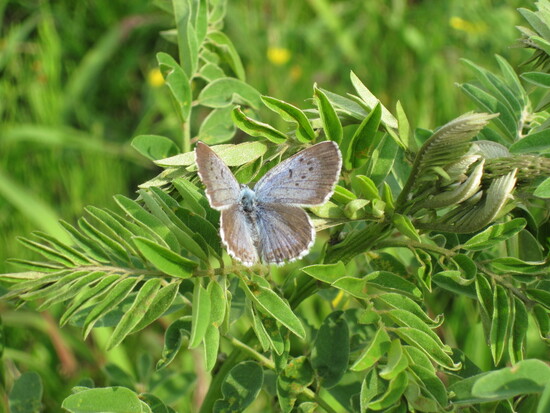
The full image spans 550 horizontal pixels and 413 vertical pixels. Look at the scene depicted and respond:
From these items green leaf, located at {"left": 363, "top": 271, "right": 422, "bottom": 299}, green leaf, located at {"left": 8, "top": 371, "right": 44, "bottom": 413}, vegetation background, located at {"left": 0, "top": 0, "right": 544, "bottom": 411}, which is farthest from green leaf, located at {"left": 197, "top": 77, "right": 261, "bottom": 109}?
vegetation background, located at {"left": 0, "top": 0, "right": 544, "bottom": 411}

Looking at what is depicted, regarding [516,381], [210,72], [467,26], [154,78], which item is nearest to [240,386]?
[516,381]

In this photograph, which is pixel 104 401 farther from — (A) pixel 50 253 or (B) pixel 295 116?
(B) pixel 295 116

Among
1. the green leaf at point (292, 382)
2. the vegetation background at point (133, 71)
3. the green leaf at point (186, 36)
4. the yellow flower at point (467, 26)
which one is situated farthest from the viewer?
the yellow flower at point (467, 26)

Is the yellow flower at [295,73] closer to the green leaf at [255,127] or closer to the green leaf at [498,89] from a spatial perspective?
the green leaf at [498,89]

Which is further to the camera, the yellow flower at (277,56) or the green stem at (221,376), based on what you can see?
the yellow flower at (277,56)

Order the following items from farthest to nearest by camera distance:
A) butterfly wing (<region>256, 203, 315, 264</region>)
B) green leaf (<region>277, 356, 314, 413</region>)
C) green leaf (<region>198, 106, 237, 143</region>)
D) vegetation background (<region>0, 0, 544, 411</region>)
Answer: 1. vegetation background (<region>0, 0, 544, 411</region>)
2. green leaf (<region>198, 106, 237, 143</region>)
3. green leaf (<region>277, 356, 314, 413</region>)
4. butterfly wing (<region>256, 203, 315, 264</region>)

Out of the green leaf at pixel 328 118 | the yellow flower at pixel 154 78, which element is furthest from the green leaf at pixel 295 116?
the yellow flower at pixel 154 78

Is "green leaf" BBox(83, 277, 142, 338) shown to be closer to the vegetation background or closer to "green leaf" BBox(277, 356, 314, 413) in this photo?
"green leaf" BBox(277, 356, 314, 413)
